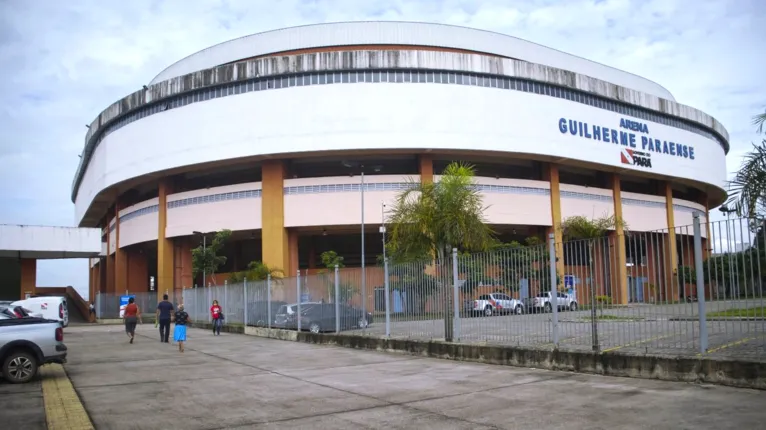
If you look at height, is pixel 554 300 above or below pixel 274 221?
below

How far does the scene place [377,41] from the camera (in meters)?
49.0

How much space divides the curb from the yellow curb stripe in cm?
733

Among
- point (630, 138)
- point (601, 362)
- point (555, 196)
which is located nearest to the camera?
point (601, 362)

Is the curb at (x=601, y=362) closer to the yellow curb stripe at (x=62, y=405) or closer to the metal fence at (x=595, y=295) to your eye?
the metal fence at (x=595, y=295)

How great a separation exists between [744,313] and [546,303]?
3814 mm

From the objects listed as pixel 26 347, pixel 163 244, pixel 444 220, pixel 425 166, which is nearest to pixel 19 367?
pixel 26 347

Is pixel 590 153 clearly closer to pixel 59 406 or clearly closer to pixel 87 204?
pixel 59 406

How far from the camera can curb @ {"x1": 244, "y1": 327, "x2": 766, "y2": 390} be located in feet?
27.2

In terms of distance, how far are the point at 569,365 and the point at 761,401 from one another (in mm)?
3803

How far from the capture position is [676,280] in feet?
31.3

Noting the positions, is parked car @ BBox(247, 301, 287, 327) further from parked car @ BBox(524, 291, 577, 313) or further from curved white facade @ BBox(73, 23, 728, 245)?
curved white facade @ BBox(73, 23, 728, 245)

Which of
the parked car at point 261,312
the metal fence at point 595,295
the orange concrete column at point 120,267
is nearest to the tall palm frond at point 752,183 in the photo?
the metal fence at point 595,295

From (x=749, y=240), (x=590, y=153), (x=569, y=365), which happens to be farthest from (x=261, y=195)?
(x=749, y=240)

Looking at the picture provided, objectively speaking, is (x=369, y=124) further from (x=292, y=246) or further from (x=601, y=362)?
(x=601, y=362)
